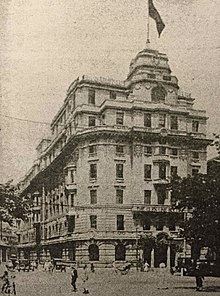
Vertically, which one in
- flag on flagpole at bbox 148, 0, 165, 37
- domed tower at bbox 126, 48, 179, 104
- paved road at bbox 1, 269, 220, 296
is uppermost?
flag on flagpole at bbox 148, 0, 165, 37

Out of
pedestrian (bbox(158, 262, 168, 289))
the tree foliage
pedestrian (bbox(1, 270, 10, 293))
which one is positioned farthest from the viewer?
the tree foliage

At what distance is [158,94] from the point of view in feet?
7.89

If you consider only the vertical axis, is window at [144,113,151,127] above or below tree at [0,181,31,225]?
above

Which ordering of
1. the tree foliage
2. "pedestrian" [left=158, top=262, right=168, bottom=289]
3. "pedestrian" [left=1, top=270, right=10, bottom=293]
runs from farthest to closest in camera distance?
1. the tree foliage
2. "pedestrian" [left=158, top=262, right=168, bottom=289]
3. "pedestrian" [left=1, top=270, right=10, bottom=293]

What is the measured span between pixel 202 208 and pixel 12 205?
919 mm

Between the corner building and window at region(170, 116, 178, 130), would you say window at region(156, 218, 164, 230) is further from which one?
window at region(170, 116, 178, 130)

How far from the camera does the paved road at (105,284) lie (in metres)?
2.12

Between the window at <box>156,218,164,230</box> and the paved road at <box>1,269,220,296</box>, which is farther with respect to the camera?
the window at <box>156,218,164,230</box>

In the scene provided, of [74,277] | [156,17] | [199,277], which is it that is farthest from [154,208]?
[156,17]

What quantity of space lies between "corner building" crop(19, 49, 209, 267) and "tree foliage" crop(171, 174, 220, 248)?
5cm

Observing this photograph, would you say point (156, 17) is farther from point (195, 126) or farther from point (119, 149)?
point (119, 149)

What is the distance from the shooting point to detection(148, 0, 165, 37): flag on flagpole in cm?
232

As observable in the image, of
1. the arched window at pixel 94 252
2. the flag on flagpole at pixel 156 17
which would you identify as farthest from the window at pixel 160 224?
the flag on flagpole at pixel 156 17

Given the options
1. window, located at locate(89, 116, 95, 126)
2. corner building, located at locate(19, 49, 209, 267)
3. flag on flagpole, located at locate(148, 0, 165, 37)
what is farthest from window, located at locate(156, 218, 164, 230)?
flag on flagpole, located at locate(148, 0, 165, 37)
